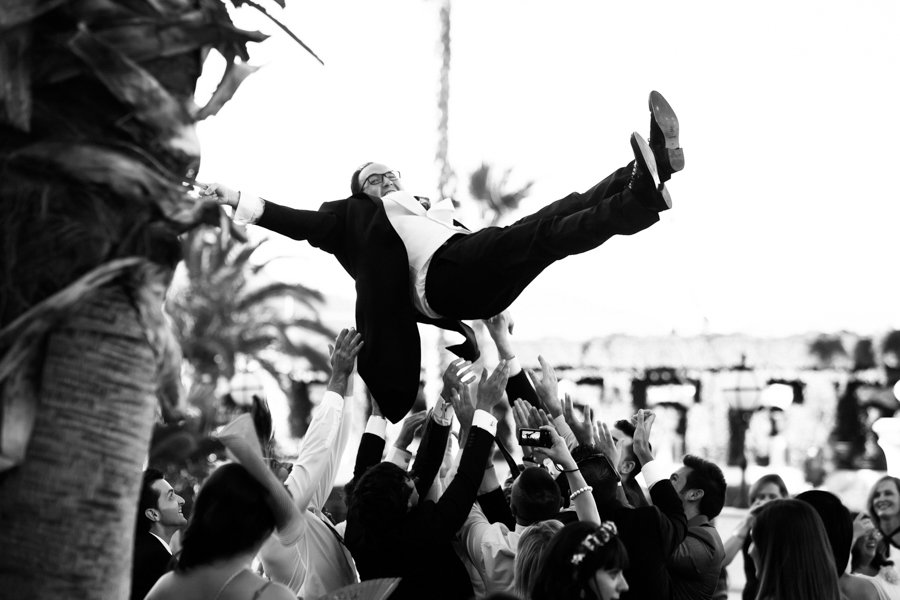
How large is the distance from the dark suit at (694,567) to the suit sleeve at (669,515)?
11.1 inches

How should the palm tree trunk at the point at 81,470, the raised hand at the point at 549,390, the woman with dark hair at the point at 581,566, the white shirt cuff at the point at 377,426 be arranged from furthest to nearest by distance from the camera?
the white shirt cuff at the point at 377,426 < the raised hand at the point at 549,390 < the woman with dark hair at the point at 581,566 < the palm tree trunk at the point at 81,470

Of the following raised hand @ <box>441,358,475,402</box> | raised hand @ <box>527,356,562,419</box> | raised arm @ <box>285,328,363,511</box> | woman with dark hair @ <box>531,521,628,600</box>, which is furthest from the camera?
raised hand @ <box>527,356,562,419</box>

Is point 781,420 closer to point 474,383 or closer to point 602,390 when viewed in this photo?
point 602,390

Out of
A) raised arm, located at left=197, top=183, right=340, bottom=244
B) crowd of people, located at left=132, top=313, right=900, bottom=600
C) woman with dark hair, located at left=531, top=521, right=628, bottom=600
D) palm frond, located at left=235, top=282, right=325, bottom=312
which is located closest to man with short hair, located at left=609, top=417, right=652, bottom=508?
crowd of people, located at left=132, top=313, right=900, bottom=600

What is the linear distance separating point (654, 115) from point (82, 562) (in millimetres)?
2758

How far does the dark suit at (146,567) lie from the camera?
3475mm

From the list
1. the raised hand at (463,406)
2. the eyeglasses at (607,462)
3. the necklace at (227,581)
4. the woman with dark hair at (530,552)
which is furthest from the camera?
the raised hand at (463,406)

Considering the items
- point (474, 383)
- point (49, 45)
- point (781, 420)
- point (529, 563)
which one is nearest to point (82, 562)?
point (49, 45)

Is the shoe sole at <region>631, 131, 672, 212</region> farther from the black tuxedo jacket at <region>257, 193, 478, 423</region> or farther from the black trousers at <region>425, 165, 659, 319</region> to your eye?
the black tuxedo jacket at <region>257, 193, 478, 423</region>

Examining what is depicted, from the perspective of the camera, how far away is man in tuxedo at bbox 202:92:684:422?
3.77 meters

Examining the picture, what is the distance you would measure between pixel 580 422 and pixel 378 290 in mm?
1128

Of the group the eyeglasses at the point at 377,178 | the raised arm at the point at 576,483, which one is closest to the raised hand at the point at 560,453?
the raised arm at the point at 576,483

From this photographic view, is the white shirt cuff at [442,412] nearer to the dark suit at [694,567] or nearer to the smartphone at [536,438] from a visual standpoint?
the smartphone at [536,438]

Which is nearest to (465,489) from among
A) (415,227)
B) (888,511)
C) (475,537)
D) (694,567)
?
(475,537)
